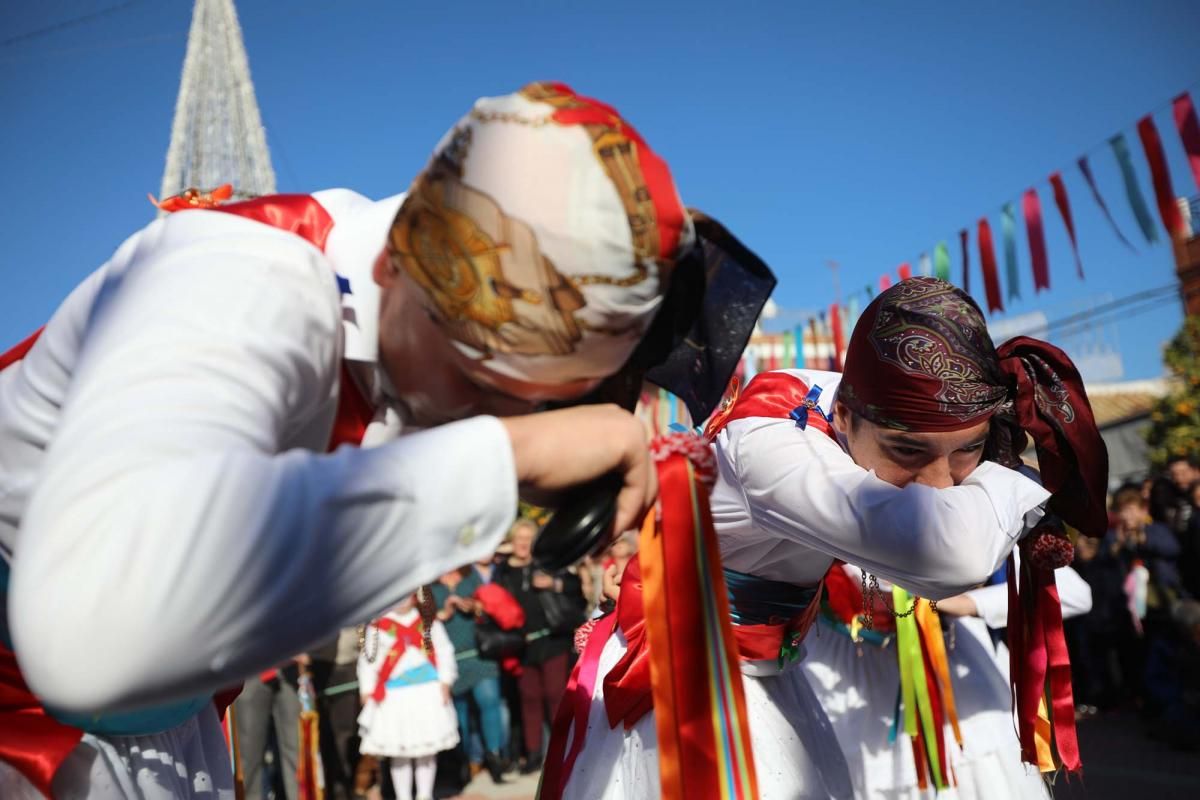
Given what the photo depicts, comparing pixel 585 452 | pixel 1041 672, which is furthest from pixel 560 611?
pixel 585 452

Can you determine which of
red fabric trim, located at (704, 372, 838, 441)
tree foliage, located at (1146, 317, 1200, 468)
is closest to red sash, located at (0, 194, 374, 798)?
red fabric trim, located at (704, 372, 838, 441)

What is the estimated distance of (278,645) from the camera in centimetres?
91

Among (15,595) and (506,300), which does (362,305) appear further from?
(15,595)

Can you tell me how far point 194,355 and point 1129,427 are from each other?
21.1 metres

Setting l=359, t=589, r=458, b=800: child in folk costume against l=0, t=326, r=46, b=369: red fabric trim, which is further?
l=359, t=589, r=458, b=800: child in folk costume

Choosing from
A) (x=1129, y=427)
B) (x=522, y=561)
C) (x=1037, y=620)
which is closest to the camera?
(x=1037, y=620)

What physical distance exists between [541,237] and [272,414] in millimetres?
349

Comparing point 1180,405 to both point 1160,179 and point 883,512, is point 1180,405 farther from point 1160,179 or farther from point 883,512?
point 883,512

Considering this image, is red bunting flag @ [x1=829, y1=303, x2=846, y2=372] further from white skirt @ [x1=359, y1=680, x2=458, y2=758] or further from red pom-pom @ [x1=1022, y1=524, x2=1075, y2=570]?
red pom-pom @ [x1=1022, y1=524, x2=1075, y2=570]

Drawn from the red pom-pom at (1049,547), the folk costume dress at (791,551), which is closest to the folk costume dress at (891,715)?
the red pom-pom at (1049,547)

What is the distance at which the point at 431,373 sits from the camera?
1255mm

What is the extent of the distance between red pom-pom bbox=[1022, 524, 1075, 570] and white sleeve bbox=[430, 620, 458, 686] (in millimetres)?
5166

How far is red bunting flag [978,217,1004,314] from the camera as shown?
27.8 feet

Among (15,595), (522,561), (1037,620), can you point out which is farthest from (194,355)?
(522,561)
